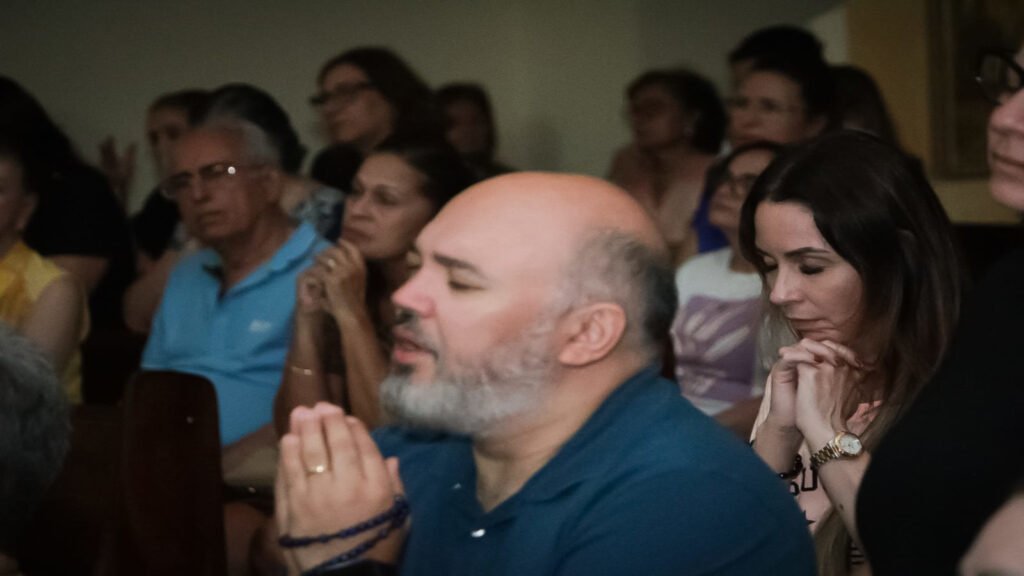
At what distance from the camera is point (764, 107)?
12.7 feet

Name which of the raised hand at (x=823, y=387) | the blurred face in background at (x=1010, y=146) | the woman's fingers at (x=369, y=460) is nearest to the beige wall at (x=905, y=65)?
the raised hand at (x=823, y=387)

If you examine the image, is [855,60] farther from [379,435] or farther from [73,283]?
[379,435]

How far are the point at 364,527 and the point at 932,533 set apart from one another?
1.85 feet

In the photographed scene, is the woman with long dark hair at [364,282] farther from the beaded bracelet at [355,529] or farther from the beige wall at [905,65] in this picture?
the beige wall at [905,65]

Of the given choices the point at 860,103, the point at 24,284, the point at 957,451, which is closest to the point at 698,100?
the point at 860,103

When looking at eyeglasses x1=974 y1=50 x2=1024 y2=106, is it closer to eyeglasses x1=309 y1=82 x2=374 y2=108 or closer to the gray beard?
the gray beard

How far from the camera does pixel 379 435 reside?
6.12 ft

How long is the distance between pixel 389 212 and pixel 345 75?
1113 millimetres

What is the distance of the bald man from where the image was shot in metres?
1.44

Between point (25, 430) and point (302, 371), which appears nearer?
point (25, 430)

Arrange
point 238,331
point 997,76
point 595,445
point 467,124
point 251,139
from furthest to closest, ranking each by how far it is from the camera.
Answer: point 467,124 → point 251,139 → point 238,331 → point 997,76 → point 595,445

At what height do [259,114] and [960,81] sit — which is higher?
[259,114]

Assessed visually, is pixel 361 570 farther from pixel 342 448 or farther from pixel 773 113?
pixel 773 113

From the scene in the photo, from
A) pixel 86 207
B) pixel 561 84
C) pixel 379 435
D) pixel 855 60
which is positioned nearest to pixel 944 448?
pixel 379 435
